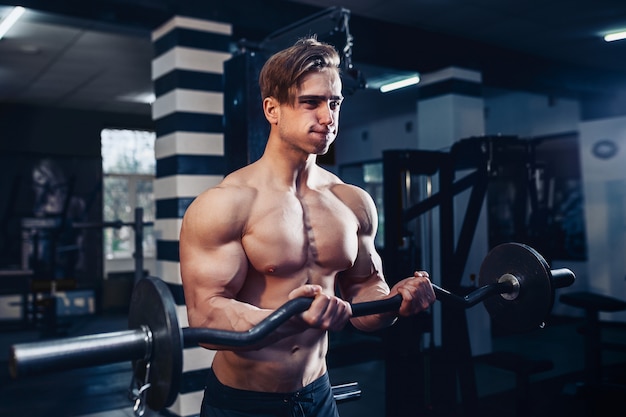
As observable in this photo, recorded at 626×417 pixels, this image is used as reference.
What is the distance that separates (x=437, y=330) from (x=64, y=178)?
17.1 ft

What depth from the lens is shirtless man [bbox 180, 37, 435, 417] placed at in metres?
1.21

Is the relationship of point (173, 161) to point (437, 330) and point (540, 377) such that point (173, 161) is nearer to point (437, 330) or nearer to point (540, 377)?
point (437, 330)

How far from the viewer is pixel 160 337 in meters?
0.86

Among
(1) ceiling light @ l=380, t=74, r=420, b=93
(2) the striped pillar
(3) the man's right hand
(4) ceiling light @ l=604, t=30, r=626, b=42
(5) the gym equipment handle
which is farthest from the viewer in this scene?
(1) ceiling light @ l=380, t=74, r=420, b=93

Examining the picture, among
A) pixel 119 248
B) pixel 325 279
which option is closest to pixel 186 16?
pixel 325 279

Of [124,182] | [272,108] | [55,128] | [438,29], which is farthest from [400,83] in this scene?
[272,108]

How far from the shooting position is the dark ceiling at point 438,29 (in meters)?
3.26

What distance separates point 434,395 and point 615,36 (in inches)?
129

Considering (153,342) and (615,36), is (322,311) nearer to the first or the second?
(153,342)

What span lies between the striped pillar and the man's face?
6.61 feet

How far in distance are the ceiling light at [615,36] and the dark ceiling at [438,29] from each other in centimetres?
8

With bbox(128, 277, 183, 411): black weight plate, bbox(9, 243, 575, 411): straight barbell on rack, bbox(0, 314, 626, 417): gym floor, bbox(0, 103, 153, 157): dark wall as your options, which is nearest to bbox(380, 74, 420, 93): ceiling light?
bbox(0, 314, 626, 417): gym floor

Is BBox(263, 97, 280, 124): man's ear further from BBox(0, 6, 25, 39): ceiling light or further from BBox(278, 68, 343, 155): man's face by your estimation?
BBox(0, 6, 25, 39): ceiling light

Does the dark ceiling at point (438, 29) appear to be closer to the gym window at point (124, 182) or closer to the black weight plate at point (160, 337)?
the gym window at point (124, 182)
